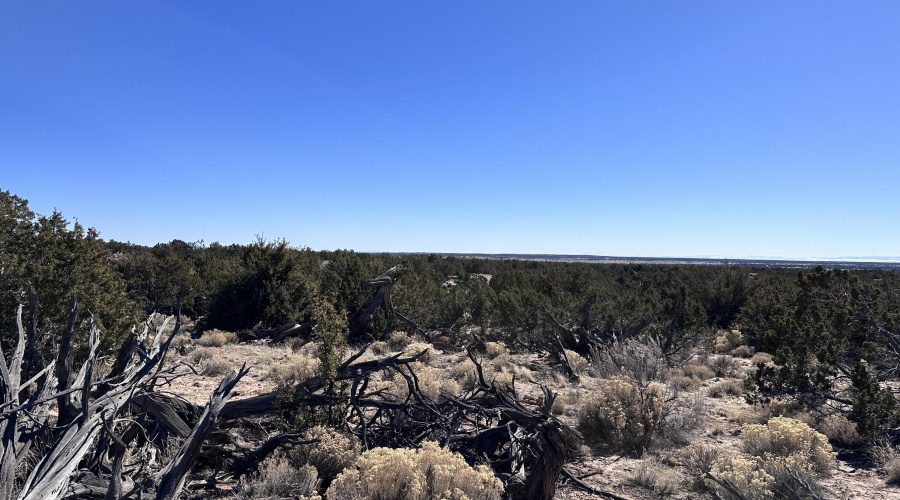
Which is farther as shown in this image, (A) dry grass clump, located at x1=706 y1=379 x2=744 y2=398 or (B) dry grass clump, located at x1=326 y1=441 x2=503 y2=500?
(A) dry grass clump, located at x1=706 y1=379 x2=744 y2=398

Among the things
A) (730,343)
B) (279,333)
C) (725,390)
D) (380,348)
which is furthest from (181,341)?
(730,343)

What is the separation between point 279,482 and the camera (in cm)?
423

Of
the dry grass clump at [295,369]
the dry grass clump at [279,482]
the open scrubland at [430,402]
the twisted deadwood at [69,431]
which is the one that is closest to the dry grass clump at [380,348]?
the open scrubland at [430,402]

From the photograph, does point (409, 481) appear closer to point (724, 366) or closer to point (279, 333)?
point (724, 366)

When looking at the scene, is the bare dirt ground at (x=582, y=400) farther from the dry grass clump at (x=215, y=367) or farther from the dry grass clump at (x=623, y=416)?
the dry grass clump at (x=623, y=416)

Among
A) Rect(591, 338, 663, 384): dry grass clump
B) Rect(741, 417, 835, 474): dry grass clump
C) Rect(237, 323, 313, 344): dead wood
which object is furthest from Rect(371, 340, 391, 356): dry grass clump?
Rect(741, 417, 835, 474): dry grass clump

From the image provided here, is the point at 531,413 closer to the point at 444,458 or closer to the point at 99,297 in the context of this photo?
the point at 444,458

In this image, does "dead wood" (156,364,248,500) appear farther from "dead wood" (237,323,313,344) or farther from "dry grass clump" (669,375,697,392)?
"dead wood" (237,323,313,344)

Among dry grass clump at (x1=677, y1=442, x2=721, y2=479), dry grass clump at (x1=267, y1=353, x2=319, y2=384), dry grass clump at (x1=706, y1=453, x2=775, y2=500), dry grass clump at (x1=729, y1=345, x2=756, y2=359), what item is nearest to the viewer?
dry grass clump at (x1=706, y1=453, x2=775, y2=500)

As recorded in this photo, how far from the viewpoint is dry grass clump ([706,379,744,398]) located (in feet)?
31.7

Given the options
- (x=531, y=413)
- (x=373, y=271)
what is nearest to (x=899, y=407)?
(x=531, y=413)

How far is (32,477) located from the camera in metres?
2.67

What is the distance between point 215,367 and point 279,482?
6.93m

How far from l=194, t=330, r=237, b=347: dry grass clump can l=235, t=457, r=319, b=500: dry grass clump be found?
9877 mm
